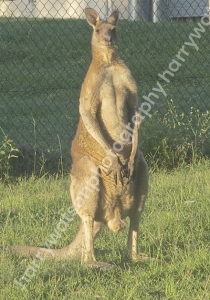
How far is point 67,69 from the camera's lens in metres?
11.7

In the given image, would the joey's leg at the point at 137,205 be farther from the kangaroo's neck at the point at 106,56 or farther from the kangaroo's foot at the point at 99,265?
the kangaroo's neck at the point at 106,56

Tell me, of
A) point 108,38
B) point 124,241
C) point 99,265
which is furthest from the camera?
point 124,241

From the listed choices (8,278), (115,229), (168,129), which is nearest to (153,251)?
(115,229)

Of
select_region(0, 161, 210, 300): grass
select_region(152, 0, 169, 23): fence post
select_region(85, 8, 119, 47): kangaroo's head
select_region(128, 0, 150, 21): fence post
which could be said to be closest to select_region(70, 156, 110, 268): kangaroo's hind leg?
select_region(0, 161, 210, 300): grass

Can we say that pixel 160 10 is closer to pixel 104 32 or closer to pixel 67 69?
pixel 67 69

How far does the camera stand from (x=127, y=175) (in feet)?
15.5

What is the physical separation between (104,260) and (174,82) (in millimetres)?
6896

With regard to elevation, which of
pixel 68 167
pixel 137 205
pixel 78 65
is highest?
pixel 78 65

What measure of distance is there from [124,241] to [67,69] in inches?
266

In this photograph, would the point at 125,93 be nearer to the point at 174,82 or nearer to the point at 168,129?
the point at 168,129

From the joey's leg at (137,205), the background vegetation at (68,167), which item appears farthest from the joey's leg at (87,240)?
the joey's leg at (137,205)

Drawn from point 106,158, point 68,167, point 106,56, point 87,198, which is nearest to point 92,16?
point 106,56

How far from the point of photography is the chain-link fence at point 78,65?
977 centimetres

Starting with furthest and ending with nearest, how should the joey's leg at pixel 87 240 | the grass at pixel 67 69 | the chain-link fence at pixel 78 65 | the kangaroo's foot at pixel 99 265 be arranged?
1. the chain-link fence at pixel 78 65
2. the grass at pixel 67 69
3. the joey's leg at pixel 87 240
4. the kangaroo's foot at pixel 99 265
